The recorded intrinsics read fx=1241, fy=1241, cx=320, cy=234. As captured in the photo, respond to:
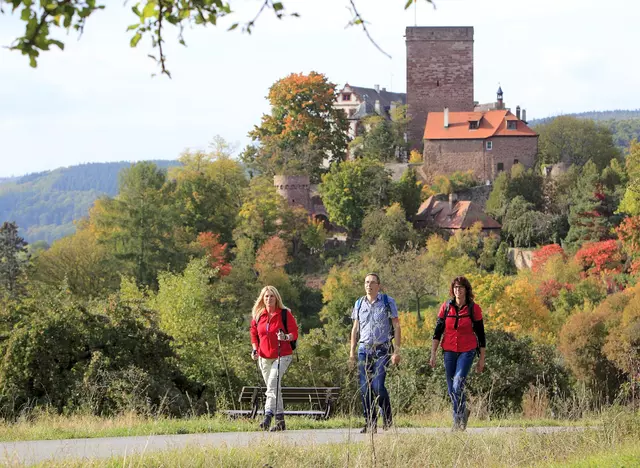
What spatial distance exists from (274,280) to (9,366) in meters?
39.0

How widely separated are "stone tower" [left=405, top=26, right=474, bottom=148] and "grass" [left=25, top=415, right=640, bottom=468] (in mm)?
60662

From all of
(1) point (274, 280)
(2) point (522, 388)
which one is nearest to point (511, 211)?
(1) point (274, 280)

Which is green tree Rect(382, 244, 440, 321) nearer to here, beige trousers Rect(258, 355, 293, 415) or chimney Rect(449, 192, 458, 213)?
chimney Rect(449, 192, 458, 213)

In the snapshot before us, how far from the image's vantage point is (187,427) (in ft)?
34.3

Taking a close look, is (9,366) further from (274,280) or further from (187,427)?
(274,280)

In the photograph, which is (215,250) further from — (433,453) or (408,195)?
(433,453)

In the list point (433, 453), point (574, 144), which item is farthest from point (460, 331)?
point (574, 144)

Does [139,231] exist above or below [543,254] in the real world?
above

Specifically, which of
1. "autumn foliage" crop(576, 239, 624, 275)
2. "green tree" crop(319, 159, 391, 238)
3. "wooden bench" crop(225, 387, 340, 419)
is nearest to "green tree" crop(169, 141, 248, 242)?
"green tree" crop(319, 159, 391, 238)

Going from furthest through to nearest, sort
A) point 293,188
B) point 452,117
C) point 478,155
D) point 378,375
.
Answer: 1. point 452,117
2. point 478,155
3. point 293,188
4. point 378,375

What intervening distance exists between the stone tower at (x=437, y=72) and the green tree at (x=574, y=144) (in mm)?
5404

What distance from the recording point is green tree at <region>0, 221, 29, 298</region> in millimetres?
48000

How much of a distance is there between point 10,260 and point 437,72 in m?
29.3

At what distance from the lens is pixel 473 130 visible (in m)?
64.8
